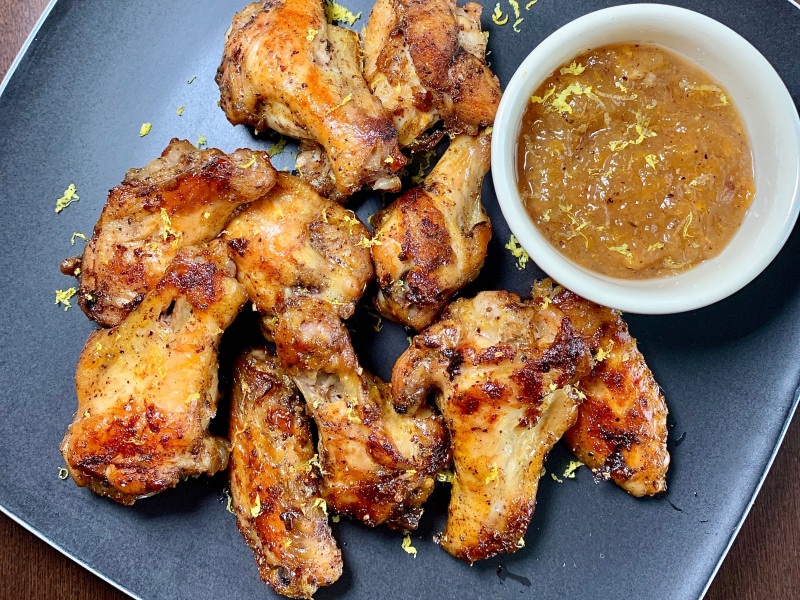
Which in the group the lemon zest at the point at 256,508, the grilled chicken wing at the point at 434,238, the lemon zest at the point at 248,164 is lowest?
the lemon zest at the point at 256,508

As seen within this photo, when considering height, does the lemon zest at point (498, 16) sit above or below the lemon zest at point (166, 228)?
below

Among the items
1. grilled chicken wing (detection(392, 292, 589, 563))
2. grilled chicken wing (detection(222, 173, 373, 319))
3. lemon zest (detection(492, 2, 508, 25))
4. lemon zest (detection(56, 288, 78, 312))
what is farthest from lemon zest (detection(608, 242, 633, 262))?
lemon zest (detection(56, 288, 78, 312))

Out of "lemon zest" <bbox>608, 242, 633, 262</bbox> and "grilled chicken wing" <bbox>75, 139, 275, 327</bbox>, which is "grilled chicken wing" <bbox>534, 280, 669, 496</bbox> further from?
"grilled chicken wing" <bbox>75, 139, 275, 327</bbox>

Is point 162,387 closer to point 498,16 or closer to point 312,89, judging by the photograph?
point 312,89

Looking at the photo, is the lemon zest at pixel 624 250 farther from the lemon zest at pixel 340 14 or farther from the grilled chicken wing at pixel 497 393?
the lemon zest at pixel 340 14

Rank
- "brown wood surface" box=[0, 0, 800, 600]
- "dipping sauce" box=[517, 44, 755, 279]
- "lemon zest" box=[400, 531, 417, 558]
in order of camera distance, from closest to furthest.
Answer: "dipping sauce" box=[517, 44, 755, 279] → "lemon zest" box=[400, 531, 417, 558] → "brown wood surface" box=[0, 0, 800, 600]

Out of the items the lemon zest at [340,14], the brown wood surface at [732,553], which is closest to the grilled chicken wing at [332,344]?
the lemon zest at [340,14]

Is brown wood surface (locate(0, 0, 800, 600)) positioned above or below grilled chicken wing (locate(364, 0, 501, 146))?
below

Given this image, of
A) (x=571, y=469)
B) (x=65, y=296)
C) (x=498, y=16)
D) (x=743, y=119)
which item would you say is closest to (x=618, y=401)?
(x=571, y=469)
